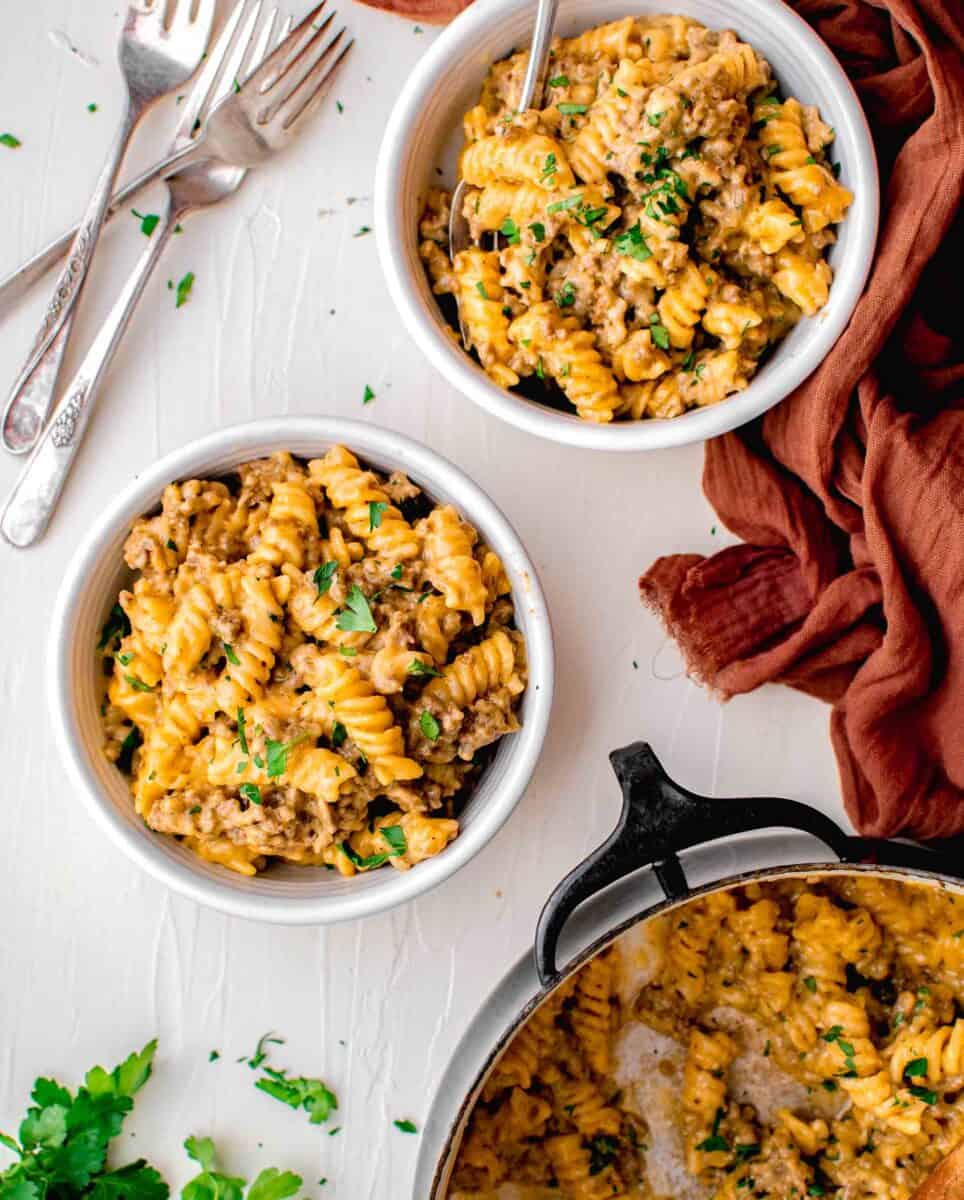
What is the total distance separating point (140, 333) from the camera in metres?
1.99

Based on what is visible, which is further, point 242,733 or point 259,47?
point 259,47

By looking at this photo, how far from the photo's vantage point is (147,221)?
77.5 inches

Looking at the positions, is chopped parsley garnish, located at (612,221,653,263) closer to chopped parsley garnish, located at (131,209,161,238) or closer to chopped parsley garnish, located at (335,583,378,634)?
chopped parsley garnish, located at (335,583,378,634)

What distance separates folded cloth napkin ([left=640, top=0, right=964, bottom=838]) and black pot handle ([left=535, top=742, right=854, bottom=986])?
354 millimetres

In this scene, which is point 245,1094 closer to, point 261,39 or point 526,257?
point 526,257

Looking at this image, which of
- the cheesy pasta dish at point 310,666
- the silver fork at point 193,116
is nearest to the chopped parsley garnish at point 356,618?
the cheesy pasta dish at point 310,666

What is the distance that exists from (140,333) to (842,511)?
3.43 ft

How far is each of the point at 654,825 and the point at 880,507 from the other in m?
0.58

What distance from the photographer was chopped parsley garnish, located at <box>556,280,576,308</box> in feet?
5.78

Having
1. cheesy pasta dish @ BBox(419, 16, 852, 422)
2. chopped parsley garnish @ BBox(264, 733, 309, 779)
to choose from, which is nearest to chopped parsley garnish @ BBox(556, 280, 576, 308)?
cheesy pasta dish @ BBox(419, 16, 852, 422)

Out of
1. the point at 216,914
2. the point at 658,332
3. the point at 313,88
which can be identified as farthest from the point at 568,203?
the point at 216,914

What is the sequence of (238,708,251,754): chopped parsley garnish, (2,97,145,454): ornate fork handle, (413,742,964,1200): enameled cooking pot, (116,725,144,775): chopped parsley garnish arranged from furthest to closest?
1. (2,97,145,454): ornate fork handle
2. (116,725,144,775): chopped parsley garnish
3. (238,708,251,754): chopped parsley garnish
4. (413,742,964,1200): enameled cooking pot

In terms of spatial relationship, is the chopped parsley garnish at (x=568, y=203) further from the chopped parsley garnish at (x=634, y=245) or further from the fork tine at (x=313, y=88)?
the fork tine at (x=313, y=88)

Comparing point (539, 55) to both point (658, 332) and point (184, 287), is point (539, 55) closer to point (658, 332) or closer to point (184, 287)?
point (658, 332)
